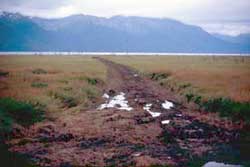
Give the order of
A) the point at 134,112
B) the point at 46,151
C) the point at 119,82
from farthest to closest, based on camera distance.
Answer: the point at 119,82
the point at 134,112
the point at 46,151

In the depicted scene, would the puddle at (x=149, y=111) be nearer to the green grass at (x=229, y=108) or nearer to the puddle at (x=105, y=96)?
the green grass at (x=229, y=108)

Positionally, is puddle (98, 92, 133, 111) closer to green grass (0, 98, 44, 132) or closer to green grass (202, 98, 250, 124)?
green grass (202, 98, 250, 124)

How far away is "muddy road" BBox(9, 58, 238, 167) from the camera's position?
1460 cm

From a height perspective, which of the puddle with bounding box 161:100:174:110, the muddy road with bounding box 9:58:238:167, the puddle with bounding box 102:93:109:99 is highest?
the muddy road with bounding box 9:58:238:167

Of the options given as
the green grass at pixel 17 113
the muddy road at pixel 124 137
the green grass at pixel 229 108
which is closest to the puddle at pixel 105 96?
the muddy road at pixel 124 137

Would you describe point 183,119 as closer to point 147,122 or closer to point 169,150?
point 147,122

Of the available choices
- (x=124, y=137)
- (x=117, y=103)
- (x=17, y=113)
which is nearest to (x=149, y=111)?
(x=117, y=103)

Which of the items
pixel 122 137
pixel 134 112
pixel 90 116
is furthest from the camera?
pixel 134 112

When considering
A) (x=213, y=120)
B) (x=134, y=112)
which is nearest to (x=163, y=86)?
(x=134, y=112)

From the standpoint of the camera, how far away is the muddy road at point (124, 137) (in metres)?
14.6

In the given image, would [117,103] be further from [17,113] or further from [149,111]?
[17,113]

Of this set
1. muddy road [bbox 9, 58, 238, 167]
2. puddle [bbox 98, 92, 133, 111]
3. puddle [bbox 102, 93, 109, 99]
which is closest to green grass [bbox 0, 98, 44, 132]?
muddy road [bbox 9, 58, 238, 167]

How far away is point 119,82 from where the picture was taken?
45.1 meters

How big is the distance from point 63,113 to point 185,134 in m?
8.53
